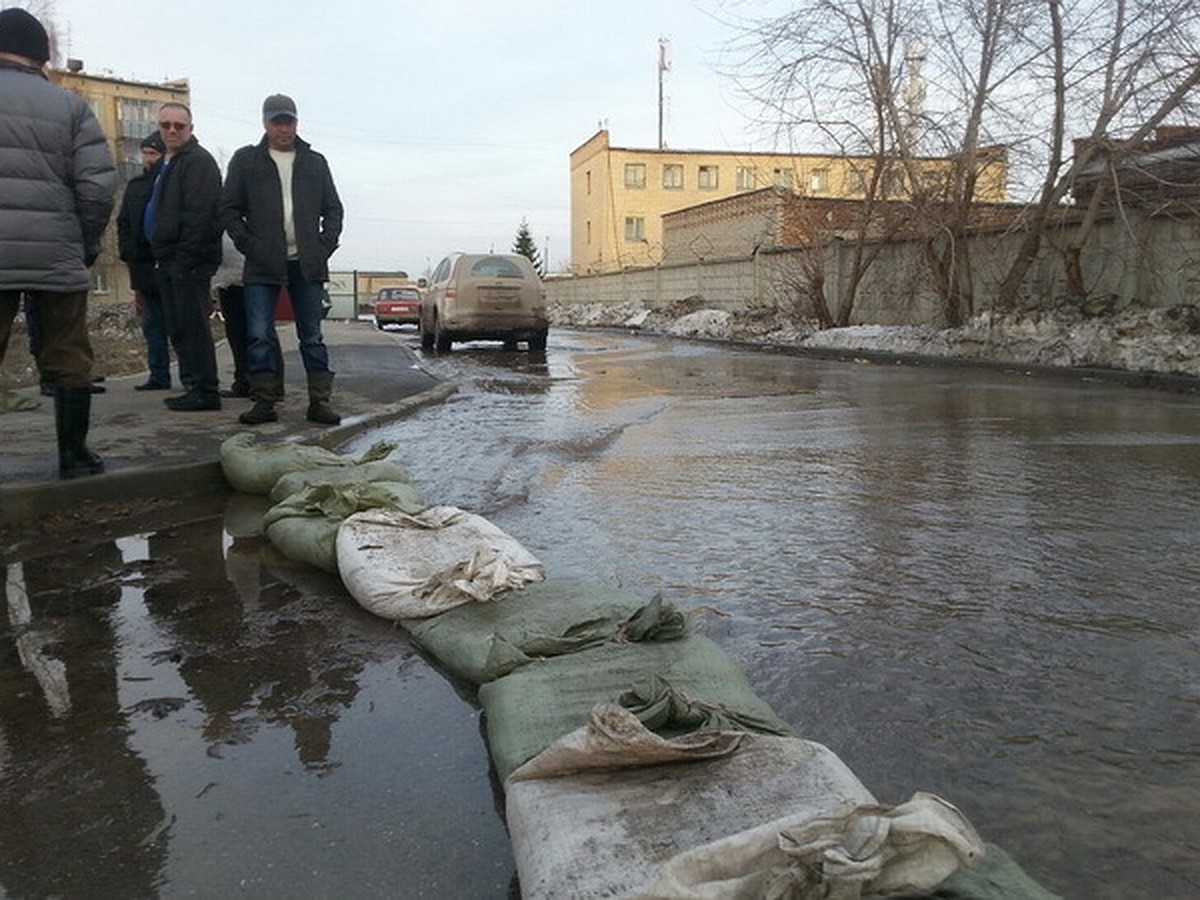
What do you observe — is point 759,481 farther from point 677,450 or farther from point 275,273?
point 275,273

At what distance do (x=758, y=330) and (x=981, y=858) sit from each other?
20.7 m

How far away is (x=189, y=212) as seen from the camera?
20.4ft

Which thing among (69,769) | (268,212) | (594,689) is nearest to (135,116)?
(268,212)

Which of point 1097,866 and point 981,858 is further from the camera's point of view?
point 1097,866

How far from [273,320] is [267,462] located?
1834 mm

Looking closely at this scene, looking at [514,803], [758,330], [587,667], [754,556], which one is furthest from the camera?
[758,330]

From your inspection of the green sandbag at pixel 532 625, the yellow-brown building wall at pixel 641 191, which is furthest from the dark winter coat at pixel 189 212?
the yellow-brown building wall at pixel 641 191

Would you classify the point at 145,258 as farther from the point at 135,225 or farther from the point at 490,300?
the point at 490,300

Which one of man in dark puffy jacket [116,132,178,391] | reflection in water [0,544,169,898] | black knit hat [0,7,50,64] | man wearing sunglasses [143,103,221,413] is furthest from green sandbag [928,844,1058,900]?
man in dark puffy jacket [116,132,178,391]

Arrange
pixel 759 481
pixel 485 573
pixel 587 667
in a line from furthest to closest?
pixel 759 481 < pixel 485 573 < pixel 587 667

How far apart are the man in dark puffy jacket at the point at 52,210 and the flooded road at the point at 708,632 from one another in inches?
31.1

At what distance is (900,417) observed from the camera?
7750 mm

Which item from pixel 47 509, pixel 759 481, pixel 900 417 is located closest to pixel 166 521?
pixel 47 509

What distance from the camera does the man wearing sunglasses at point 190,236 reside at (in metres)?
6.21
